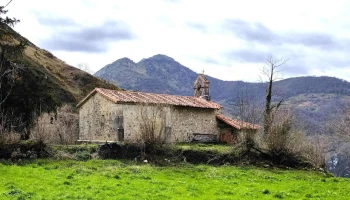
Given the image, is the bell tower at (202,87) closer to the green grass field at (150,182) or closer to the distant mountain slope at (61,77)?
the distant mountain slope at (61,77)

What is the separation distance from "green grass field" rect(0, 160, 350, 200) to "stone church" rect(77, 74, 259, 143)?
6370mm

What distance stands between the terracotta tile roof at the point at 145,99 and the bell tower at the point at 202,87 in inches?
213

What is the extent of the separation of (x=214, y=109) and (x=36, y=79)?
60.7ft

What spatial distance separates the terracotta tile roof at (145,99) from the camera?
34625 mm

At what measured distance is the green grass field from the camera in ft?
50.7

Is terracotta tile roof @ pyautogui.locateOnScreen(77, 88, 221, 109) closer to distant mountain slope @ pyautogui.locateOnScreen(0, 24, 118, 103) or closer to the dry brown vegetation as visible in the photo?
the dry brown vegetation

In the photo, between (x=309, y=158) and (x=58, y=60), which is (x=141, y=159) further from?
(x=58, y=60)

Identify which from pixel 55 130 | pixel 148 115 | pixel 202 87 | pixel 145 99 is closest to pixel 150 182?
pixel 148 115

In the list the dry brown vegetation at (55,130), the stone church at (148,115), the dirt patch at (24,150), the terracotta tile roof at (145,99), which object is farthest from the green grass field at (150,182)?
the terracotta tile roof at (145,99)

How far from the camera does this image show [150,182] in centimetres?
1831

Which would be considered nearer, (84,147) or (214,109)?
(84,147)

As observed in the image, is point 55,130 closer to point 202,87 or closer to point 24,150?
point 24,150

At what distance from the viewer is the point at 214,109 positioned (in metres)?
42.0

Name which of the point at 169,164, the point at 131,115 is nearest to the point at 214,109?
the point at 131,115
